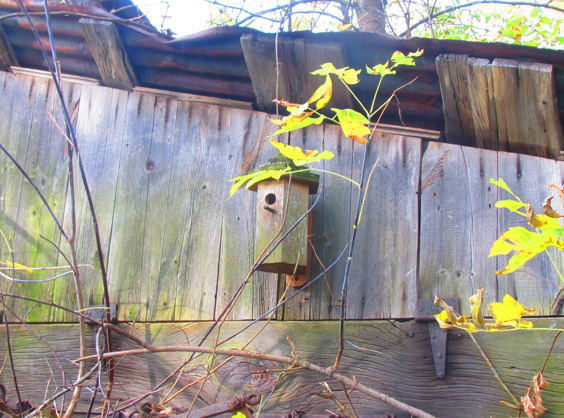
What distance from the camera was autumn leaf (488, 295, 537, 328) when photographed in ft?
4.76

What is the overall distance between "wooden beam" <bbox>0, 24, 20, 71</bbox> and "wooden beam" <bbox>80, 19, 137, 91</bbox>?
56 cm

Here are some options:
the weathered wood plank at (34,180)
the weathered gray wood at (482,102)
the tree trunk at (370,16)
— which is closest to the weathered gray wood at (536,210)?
the weathered gray wood at (482,102)

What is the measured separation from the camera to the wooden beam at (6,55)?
3.09 meters

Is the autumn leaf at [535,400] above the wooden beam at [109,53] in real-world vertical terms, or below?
below

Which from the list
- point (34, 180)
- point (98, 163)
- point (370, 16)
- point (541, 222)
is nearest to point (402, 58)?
point (541, 222)

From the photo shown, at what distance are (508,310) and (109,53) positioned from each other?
7.67 feet

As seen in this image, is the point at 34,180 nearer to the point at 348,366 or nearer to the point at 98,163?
the point at 98,163

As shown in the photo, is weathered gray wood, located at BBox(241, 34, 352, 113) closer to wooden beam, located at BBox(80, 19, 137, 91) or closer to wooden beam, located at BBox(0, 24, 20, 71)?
wooden beam, located at BBox(80, 19, 137, 91)

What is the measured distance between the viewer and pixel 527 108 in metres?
2.49

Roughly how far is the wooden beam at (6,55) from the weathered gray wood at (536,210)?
2.69 metres

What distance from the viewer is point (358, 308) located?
2.50 metres

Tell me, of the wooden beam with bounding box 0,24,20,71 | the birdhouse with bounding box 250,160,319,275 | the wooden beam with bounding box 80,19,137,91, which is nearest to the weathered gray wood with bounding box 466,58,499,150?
the birdhouse with bounding box 250,160,319,275

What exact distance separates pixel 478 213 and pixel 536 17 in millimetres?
2988

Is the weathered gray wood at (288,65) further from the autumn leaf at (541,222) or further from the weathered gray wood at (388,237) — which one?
the autumn leaf at (541,222)
